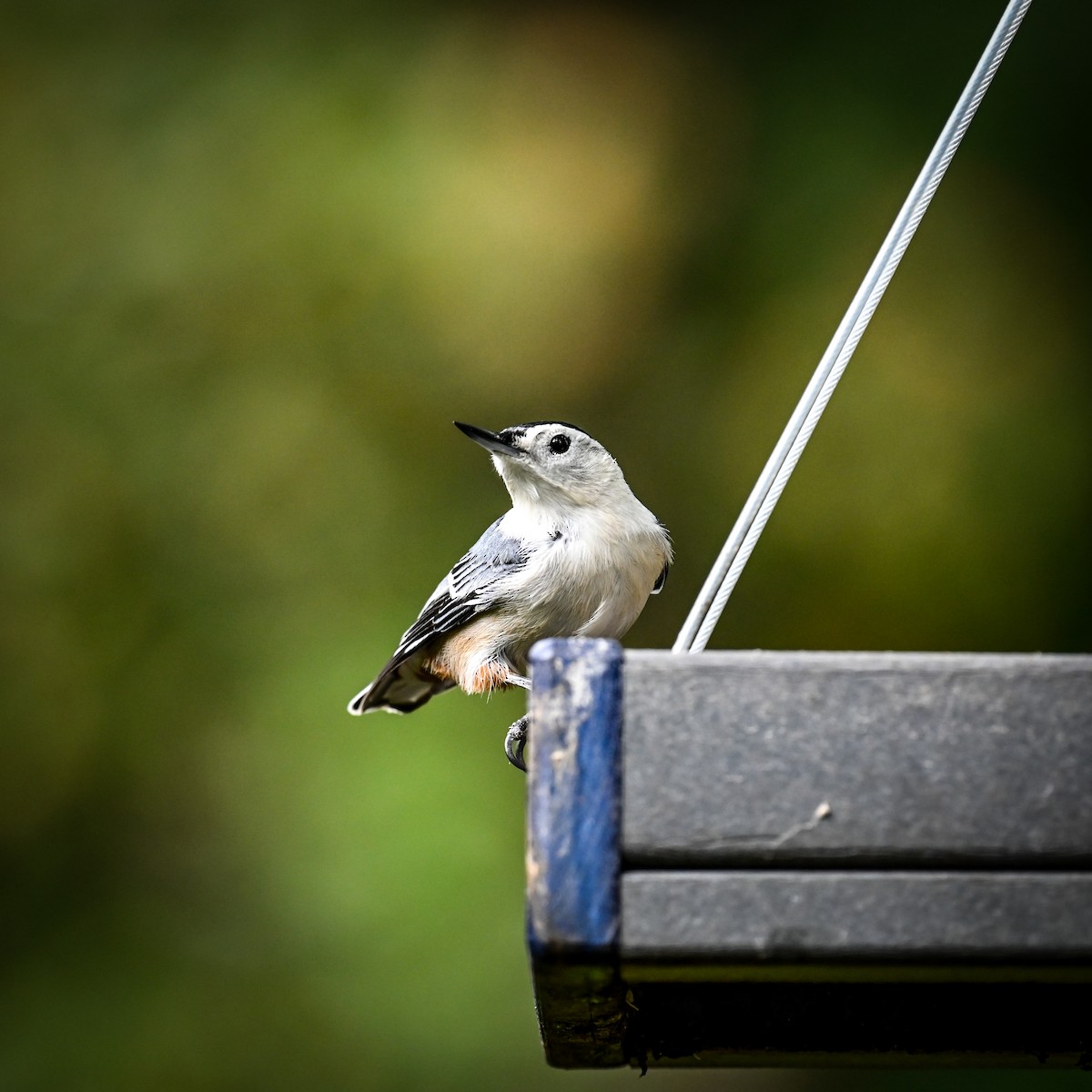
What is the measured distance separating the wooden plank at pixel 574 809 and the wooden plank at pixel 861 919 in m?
0.03

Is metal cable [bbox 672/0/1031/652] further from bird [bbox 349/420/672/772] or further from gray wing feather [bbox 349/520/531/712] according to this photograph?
gray wing feather [bbox 349/520/531/712]

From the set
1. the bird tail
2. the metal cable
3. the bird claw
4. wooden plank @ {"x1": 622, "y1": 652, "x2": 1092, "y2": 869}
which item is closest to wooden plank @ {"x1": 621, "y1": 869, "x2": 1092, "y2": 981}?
wooden plank @ {"x1": 622, "y1": 652, "x2": 1092, "y2": 869}

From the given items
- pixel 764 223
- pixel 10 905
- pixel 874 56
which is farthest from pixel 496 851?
pixel 874 56

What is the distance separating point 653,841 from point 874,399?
9.43 ft

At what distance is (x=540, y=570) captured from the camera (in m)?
2.05

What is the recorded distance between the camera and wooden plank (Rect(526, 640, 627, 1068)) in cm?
103

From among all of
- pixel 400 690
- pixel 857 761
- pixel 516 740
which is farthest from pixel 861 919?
pixel 400 690

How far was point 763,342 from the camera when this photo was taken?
3.85 meters

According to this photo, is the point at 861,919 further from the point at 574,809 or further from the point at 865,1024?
the point at 865,1024

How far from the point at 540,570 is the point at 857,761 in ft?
3.44

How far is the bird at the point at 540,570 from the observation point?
204 cm

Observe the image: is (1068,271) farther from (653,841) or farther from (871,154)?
(653,841)

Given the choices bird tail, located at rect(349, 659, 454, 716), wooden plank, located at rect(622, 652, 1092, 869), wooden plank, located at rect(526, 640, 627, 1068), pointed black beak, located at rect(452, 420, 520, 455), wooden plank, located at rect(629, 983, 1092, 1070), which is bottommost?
bird tail, located at rect(349, 659, 454, 716)

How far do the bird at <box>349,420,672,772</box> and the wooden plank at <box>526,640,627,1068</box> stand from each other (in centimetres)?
87
